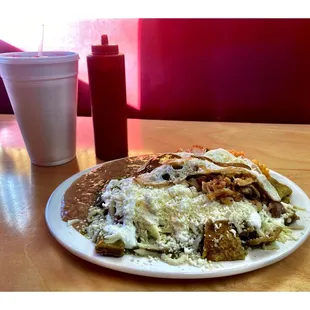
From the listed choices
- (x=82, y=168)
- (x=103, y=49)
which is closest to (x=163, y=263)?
(x=82, y=168)

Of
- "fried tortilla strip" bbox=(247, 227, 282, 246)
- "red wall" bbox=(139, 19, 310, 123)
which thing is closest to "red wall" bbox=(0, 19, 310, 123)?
"red wall" bbox=(139, 19, 310, 123)

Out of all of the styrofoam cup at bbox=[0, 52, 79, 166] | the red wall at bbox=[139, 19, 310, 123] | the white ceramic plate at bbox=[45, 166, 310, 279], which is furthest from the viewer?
the red wall at bbox=[139, 19, 310, 123]

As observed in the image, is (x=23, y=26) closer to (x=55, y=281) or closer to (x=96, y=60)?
(x=96, y=60)

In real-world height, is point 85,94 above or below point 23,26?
below

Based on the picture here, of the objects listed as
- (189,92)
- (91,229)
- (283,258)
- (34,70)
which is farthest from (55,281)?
(189,92)

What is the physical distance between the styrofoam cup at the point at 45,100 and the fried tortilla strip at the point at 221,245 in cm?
69

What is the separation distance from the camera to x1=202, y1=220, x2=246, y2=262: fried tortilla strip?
2.36ft

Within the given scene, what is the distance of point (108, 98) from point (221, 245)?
0.66 m

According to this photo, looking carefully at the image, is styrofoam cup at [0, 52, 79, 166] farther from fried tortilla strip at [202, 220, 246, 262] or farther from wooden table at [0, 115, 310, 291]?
fried tortilla strip at [202, 220, 246, 262]

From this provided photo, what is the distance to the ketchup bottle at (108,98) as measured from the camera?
3.84ft

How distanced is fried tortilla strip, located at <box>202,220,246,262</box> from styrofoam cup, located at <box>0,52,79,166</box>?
69cm

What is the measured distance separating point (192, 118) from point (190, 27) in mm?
464

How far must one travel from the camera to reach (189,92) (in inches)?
77.1

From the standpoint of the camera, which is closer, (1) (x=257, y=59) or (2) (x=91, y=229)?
(2) (x=91, y=229)
